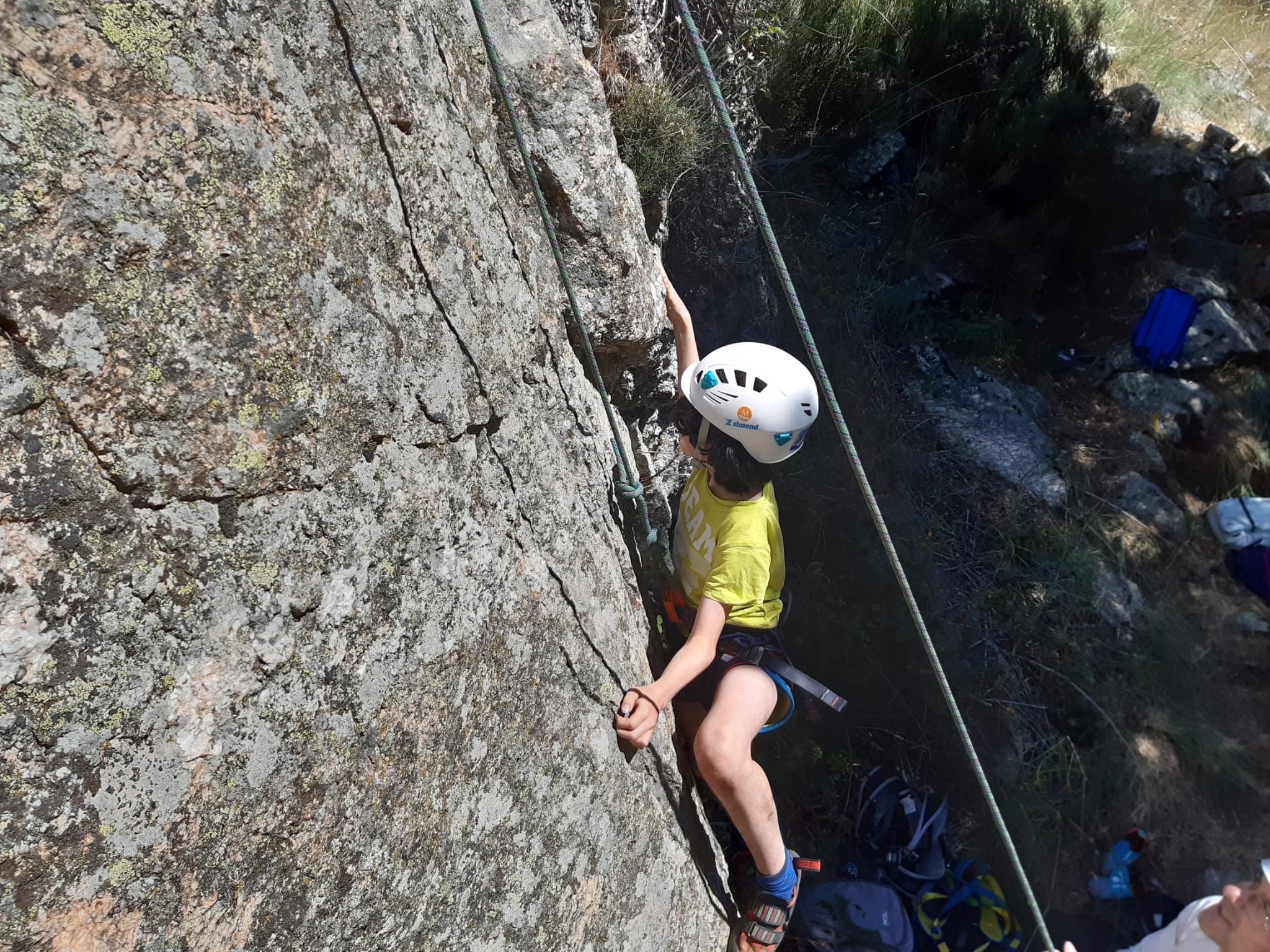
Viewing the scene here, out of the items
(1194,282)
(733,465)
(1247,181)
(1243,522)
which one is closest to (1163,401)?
(1243,522)

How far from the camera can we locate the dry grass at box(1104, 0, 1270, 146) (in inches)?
247

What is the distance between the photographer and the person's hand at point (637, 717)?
2023 mm

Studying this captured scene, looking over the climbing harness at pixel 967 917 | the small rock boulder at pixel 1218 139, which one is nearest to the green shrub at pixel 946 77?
the small rock boulder at pixel 1218 139

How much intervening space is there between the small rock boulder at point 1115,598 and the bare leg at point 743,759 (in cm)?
265

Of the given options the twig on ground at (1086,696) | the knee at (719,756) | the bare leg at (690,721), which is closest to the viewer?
the knee at (719,756)

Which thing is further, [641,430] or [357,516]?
[641,430]

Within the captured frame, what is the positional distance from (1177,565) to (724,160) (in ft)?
12.2

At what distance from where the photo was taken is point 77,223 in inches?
40.3

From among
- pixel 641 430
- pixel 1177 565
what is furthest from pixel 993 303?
pixel 641 430

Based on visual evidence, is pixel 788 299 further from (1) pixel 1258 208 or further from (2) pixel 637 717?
(1) pixel 1258 208

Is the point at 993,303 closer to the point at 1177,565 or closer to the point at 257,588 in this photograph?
the point at 1177,565

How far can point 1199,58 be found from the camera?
7066 millimetres

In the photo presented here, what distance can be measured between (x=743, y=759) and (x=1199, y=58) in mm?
8468

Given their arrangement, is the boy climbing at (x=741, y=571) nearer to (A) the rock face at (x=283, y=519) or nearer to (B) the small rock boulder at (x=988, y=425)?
(A) the rock face at (x=283, y=519)
